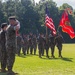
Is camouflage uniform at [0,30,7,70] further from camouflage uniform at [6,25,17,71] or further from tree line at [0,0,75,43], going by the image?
tree line at [0,0,75,43]

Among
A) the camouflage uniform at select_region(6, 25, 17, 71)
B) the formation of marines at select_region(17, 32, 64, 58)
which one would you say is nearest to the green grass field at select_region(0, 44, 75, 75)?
the camouflage uniform at select_region(6, 25, 17, 71)

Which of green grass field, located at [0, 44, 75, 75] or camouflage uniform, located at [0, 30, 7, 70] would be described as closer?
camouflage uniform, located at [0, 30, 7, 70]

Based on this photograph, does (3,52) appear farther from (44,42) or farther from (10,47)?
(44,42)

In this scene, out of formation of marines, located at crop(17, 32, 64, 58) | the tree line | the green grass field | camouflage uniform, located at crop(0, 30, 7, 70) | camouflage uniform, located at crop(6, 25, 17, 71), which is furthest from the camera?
the tree line

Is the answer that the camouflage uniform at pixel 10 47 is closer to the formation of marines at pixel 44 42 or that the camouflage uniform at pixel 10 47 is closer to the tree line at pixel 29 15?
the formation of marines at pixel 44 42

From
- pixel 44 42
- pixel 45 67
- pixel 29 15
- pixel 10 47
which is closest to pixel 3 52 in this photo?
pixel 10 47

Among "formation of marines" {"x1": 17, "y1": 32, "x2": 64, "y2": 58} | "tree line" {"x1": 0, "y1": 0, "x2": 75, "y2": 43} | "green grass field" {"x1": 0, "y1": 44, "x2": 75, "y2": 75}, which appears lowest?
"green grass field" {"x1": 0, "y1": 44, "x2": 75, "y2": 75}

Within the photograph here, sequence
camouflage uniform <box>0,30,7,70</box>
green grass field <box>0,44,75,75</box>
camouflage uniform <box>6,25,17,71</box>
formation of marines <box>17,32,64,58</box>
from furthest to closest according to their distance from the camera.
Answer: formation of marines <box>17,32,64,58</box> < green grass field <box>0,44,75,75</box> < camouflage uniform <box>0,30,7,70</box> < camouflage uniform <box>6,25,17,71</box>

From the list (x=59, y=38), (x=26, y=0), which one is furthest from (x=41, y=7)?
(x=59, y=38)

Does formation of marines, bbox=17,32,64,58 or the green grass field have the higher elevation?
formation of marines, bbox=17,32,64,58

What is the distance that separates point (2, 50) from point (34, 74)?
1620 mm

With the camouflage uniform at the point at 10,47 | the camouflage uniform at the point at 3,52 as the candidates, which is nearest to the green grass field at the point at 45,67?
the camouflage uniform at the point at 3,52

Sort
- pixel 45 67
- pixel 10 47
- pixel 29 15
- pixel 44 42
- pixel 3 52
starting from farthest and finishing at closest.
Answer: pixel 29 15 → pixel 44 42 → pixel 45 67 → pixel 3 52 → pixel 10 47

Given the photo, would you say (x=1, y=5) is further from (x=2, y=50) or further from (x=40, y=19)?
(x=2, y=50)
